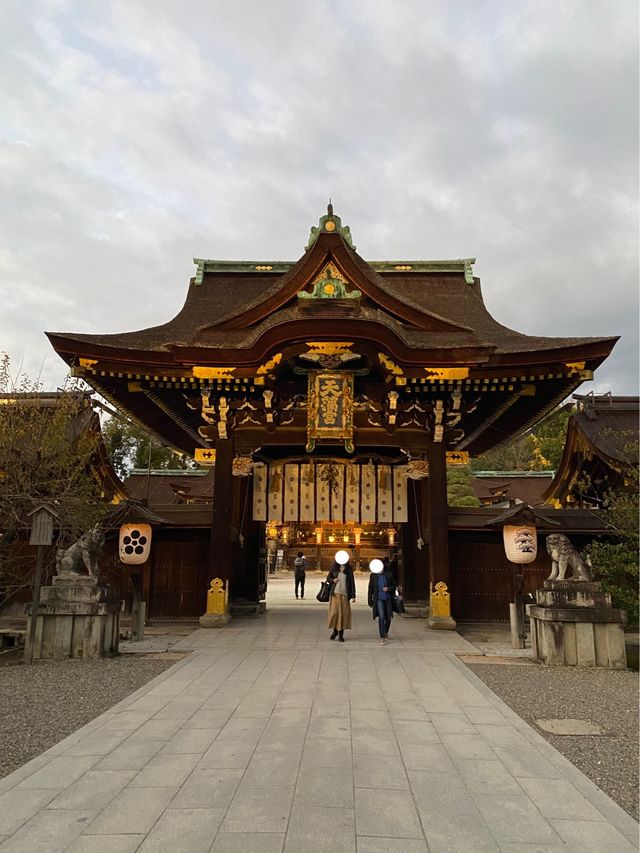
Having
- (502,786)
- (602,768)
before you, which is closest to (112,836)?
(502,786)

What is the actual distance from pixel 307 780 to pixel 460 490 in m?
25.9

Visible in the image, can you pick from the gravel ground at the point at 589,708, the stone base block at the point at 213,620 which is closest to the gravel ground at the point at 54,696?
the stone base block at the point at 213,620

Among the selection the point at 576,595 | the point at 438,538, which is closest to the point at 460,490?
the point at 438,538

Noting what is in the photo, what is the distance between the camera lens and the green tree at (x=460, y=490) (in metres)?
27.5

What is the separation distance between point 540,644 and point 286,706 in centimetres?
468

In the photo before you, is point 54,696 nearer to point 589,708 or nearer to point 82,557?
point 82,557

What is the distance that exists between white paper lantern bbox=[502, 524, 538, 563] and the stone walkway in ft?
12.4

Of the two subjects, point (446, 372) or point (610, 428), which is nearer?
point (446, 372)

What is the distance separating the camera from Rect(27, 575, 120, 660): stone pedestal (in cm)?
835

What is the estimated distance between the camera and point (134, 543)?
1020cm

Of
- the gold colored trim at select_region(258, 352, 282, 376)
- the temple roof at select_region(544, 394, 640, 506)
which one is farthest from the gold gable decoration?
the temple roof at select_region(544, 394, 640, 506)

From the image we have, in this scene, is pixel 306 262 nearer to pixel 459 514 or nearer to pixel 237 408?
pixel 237 408

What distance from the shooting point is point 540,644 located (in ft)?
28.0

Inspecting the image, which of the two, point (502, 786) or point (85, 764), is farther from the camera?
point (85, 764)
